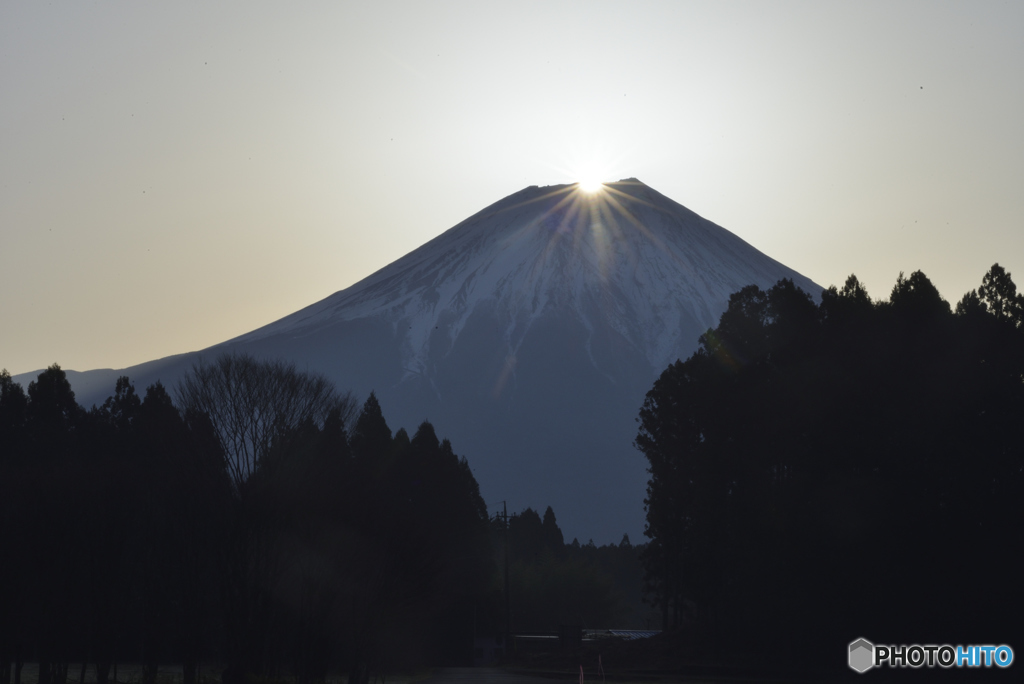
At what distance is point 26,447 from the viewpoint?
49.5 metres

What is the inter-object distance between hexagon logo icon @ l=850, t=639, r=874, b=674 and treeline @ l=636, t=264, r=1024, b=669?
365 mm

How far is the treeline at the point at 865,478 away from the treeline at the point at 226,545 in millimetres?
11396

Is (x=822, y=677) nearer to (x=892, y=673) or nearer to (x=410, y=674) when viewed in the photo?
(x=892, y=673)

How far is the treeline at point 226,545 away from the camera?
30.1 metres

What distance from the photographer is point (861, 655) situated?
106 ft

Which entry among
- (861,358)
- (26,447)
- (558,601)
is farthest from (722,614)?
(558,601)

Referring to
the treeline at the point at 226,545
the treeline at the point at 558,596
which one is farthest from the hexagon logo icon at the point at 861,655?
the treeline at the point at 558,596

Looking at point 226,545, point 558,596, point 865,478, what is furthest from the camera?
point 558,596

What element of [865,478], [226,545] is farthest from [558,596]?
[226,545]

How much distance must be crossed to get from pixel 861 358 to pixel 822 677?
10.4 metres

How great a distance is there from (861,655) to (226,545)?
19.4 m

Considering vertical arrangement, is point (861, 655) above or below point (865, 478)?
below

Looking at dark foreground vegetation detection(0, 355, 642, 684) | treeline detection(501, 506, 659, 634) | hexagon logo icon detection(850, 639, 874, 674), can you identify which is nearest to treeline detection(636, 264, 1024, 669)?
hexagon logo icon detection(850, 639, 874, 674)

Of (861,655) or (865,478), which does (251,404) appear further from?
Answer: (861,655)
